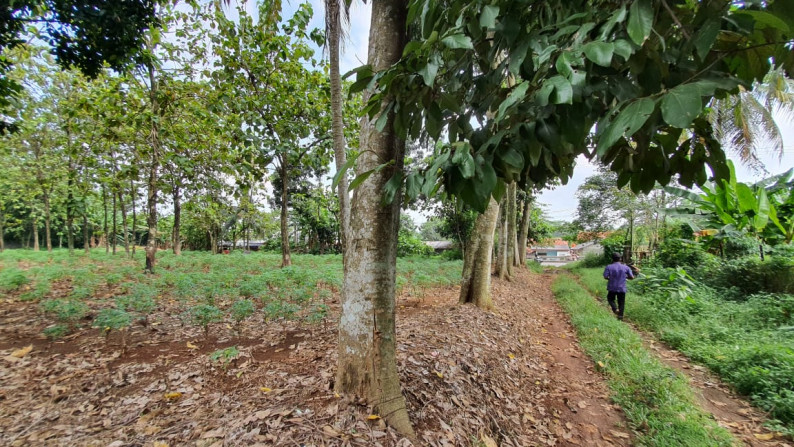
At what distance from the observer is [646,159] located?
1.52 meters

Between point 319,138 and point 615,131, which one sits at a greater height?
point 319,138

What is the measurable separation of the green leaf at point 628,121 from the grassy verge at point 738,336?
14.0 ft

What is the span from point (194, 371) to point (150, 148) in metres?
6.60

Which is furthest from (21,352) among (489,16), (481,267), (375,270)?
(481,267)

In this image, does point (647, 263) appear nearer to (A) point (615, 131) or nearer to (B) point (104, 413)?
(A) point (615, 131)

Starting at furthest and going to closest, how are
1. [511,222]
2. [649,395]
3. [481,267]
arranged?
[511,222] → [481,267] → [649,395]

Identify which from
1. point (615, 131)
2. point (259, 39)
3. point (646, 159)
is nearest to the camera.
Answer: point (615, 131)

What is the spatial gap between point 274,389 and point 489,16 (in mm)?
2950

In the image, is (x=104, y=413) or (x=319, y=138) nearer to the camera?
(x=104, y=413)

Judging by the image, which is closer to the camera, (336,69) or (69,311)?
(69,311)

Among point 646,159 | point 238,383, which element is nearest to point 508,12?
point 646,159

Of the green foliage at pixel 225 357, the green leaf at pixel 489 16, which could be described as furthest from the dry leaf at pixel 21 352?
the green leaf at pixel 489 16

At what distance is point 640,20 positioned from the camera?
0.94 m

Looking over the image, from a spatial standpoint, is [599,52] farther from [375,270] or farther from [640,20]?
[375,270]
